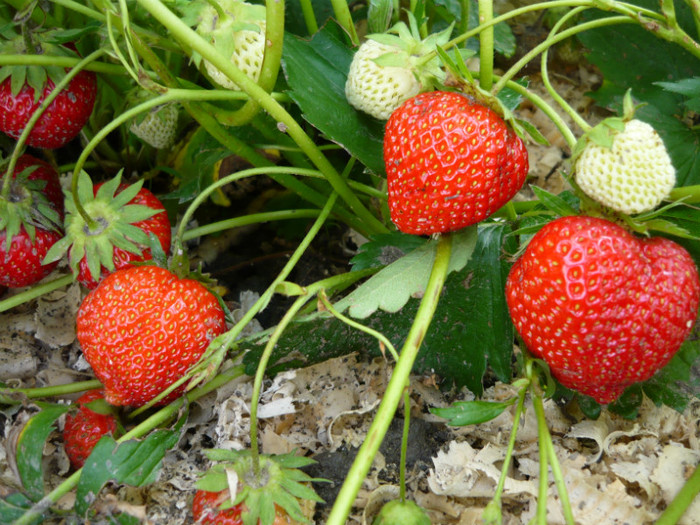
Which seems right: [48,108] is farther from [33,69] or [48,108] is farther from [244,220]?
[244,220]

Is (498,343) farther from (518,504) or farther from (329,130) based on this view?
(329,130)

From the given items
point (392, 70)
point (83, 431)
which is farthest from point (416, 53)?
point (83, 431)

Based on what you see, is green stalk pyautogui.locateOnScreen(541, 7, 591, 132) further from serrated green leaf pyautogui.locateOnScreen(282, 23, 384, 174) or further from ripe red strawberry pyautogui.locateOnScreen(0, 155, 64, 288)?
ripe red strawberry pyautogui.locateOnScreen(0, 155, 64, 288)

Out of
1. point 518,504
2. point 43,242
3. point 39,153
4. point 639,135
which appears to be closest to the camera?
point 639,135

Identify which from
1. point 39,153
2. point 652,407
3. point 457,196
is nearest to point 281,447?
point 457,196

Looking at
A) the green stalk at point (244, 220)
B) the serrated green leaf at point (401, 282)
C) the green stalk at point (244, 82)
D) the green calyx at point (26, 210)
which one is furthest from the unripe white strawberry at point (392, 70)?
the green calyx at point (26, 210)

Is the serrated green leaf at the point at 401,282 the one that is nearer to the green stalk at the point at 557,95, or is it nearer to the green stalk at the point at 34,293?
the green stalk at the point at 557,95
